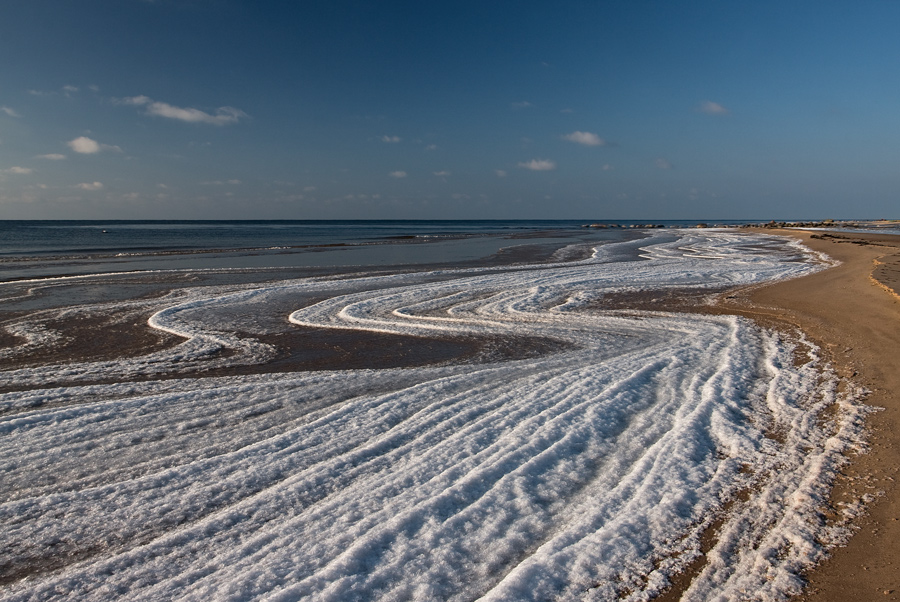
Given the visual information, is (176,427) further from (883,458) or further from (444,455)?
(883,458)

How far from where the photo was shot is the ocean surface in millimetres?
3443

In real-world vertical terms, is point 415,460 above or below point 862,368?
below

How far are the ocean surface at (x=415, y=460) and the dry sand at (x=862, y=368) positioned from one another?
17 centimetres

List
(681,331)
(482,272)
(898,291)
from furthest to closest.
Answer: (482,272)
(898,291)
(681,331)

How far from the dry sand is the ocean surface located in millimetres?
172

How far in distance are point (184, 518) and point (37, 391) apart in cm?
456

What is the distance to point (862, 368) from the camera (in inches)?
302

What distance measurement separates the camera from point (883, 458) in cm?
488

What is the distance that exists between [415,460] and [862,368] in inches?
267

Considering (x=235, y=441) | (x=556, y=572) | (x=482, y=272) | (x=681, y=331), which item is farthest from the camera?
(x=482, y=272)

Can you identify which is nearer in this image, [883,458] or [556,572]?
[556,572]

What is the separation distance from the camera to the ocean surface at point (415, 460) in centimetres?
344

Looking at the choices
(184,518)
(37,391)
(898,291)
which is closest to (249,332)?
(37,391)

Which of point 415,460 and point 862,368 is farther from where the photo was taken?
point 862,368
